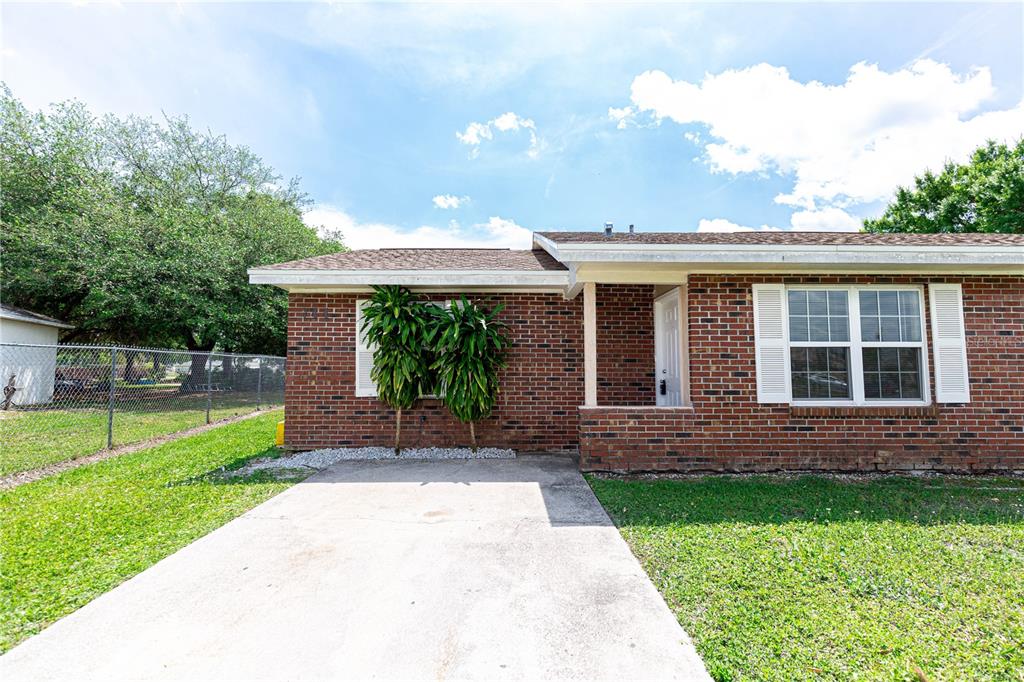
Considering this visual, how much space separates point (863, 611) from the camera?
8.29 feet

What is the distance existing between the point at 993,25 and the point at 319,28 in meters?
11.1

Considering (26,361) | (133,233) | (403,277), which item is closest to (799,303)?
(403,277)

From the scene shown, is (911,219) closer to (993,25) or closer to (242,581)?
(993,25)

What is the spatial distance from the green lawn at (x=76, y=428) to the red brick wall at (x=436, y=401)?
10.5 ft

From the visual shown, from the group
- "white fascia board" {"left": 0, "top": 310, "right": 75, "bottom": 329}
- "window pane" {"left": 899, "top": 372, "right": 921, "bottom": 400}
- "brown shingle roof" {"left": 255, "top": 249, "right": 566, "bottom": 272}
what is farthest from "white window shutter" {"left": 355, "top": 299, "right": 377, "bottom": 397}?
"white fascia board" {"left": 0, "top": 310, "right": 75, "bottom": 329}

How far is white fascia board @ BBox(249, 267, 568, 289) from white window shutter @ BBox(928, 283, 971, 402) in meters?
4.66

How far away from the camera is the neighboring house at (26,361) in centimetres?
1138

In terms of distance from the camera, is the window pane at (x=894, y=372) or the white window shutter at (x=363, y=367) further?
the white window shutter at (x=363, y=367)

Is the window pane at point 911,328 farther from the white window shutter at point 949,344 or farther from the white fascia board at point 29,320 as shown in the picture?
the white fascia board at point 29,320

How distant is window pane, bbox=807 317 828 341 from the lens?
18.5 ft

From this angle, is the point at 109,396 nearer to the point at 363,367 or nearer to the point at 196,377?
the point at 196,377

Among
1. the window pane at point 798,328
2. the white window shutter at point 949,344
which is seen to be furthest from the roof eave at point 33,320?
the white window shutter at point 949,344

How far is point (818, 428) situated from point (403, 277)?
5.76 m

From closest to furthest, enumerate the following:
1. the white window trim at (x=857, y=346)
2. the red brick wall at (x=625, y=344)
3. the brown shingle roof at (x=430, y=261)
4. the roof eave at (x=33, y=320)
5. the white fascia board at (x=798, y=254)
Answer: the white fascia board at (x=798, y=254)
the white window trim at (x=857, y=346)
the brown shingle roof at (x=430, y=261)
the red brick wall at (x=625, y=344)
the roof eave at (x=33, y=320)
